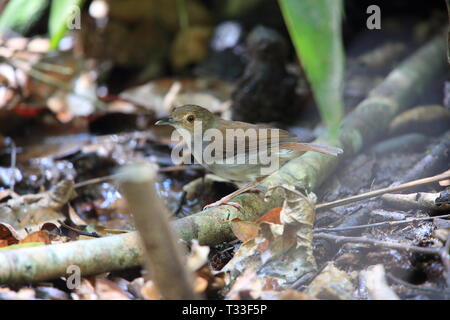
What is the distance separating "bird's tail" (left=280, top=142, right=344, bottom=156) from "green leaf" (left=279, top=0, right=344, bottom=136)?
223 cm

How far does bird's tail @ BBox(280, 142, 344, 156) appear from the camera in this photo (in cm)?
381

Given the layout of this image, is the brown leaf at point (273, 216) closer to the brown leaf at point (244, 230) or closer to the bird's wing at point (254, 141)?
the brown leaf at point (244, 230)

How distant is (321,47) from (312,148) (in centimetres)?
237

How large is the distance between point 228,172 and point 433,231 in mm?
1709

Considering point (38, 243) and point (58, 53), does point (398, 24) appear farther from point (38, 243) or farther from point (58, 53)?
point (38, 243)

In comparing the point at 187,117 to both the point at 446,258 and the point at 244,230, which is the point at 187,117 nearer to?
the point at 244,230

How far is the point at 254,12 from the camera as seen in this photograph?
744cm

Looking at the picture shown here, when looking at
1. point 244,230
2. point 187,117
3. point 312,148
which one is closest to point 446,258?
point 244,230

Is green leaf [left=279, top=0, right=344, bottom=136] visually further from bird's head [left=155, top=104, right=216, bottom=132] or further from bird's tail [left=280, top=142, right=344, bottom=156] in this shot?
bird's head [left=155, top=104, right=216, bottom=132]

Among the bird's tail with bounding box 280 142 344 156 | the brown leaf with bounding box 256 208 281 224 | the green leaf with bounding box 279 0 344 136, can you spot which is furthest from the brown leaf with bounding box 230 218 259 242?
the green leaf with bounding box 279 0 344 136

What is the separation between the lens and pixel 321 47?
158cm

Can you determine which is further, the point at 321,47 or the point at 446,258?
the point at 446,258

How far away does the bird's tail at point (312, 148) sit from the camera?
381 centimetres

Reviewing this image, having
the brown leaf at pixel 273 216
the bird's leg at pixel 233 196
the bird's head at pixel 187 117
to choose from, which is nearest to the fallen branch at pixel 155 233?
the brown leaf at pixel 273 216
